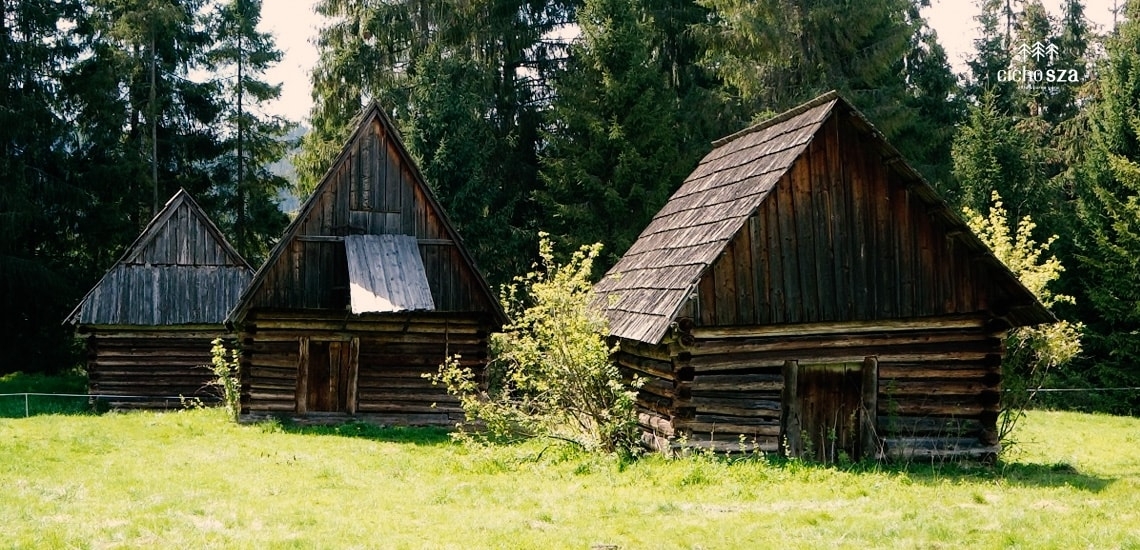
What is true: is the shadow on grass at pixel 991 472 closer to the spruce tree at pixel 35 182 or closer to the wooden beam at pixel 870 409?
the wooden beam at pixel 870 409

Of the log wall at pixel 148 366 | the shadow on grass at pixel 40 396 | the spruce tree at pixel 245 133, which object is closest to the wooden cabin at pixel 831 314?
the log wall at pixel 148 366

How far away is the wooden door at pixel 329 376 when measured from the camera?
18547 mm

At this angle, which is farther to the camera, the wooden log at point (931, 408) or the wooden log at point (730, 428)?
the wooden log at point (931, 408)

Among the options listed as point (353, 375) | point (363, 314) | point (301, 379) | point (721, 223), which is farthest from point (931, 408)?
point (301, 379)

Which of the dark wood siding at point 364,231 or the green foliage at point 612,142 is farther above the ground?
the green foliage at point 612,142

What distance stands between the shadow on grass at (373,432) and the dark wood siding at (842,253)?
20.6 feet

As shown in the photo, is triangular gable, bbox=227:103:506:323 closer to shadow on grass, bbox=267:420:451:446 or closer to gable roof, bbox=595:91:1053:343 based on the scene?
shadow on grass, bbox=267:420:451:446

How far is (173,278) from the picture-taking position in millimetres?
22828

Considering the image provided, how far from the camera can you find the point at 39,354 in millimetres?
31906

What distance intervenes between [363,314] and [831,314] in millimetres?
8581

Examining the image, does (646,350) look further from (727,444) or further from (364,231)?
(364,231)

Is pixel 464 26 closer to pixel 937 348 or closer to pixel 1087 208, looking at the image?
pixel 1087 208

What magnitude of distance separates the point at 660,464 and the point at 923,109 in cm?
2580

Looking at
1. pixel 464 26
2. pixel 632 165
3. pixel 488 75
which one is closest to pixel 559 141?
pixel 632 165
